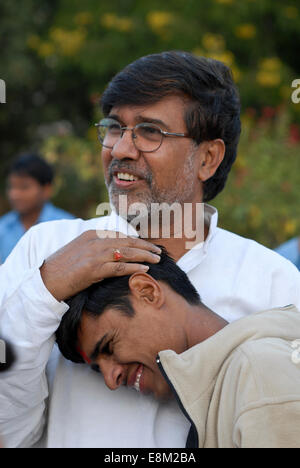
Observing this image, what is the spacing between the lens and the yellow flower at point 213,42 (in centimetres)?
758

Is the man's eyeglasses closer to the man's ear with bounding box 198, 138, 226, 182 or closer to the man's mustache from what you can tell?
the man's mustache

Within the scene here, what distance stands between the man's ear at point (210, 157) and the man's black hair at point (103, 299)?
2.21 feet

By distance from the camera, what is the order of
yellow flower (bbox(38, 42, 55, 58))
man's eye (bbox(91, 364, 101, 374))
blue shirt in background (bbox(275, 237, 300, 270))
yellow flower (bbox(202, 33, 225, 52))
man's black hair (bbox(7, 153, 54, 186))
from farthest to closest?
yellow flower (bbox(38, 42, 55, 58)), yellow flower (bbox(202, 33, 225, 52)), man's black hair (bbox(7, 153, 54, 186)), blue shirt in background (bbox(275, 237, 300, 270)), man's eye (bbox(91, 364, 101, 374))

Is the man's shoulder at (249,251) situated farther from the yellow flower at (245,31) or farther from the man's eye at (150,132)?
the yellow flower at (245,31)

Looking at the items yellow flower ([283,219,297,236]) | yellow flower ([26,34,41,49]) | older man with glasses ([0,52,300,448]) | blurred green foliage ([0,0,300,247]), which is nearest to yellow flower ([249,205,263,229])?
blurred green foliage ([0,0,300,247])

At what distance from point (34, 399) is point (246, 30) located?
6876 millimetres

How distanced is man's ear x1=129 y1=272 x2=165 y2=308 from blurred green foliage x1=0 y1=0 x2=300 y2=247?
4027mm

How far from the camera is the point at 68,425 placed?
222 centimetres

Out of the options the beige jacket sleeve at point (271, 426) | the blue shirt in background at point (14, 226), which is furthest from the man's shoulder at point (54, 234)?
the blue shirt in background at point (14, 226)

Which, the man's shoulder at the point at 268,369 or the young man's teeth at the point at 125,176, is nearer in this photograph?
the man's shoulder at the point at 268,369

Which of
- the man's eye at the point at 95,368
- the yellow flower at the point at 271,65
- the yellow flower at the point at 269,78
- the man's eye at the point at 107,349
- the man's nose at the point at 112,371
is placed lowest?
the man's eye at the point at 95,368

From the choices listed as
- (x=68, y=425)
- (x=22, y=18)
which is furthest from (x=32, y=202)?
(x=22, y=18)

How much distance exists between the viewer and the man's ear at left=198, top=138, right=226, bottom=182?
2764mm
